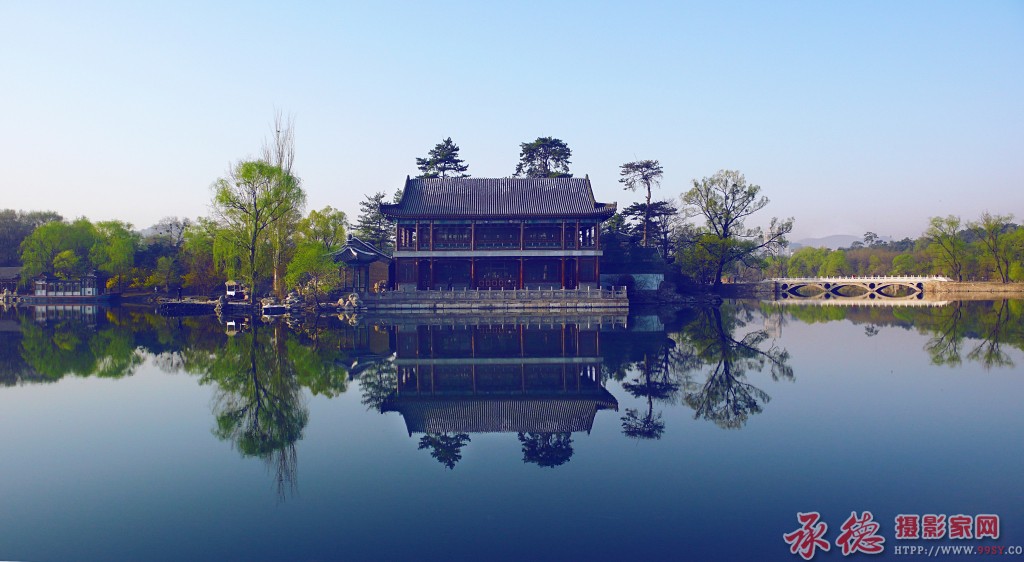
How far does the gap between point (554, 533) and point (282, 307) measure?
36.9 m

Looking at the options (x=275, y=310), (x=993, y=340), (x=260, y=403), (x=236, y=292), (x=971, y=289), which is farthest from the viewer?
(x=971, y=289)

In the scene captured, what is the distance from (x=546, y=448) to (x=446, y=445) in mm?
1781

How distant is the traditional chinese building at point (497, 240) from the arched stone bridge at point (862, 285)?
1229 inches

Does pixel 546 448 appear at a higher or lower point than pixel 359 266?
lower

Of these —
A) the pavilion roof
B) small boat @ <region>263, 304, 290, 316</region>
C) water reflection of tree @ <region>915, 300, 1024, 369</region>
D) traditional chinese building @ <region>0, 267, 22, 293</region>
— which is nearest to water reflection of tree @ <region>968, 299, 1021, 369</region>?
water reflection of tree @ <region>915, 300, 1024, 369</region>

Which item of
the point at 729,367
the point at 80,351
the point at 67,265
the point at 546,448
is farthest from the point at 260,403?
the point at 67,265

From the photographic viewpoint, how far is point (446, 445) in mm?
10625

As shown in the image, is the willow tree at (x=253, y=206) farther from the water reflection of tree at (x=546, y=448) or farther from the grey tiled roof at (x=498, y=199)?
the water reflection of tree at (x=546, y=448)

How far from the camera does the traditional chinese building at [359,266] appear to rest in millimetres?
43219

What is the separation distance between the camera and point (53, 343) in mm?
25047

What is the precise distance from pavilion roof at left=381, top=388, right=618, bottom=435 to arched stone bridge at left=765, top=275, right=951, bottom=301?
56928 millimetres

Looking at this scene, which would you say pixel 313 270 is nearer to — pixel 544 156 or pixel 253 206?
pixel 253 206

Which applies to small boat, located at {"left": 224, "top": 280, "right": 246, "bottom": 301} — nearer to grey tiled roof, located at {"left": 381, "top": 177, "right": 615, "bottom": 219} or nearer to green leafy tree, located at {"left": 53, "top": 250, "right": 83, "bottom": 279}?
grey tiled roof, located at {"left": 381, "top": 177, "right": 615, "bottom": 219}

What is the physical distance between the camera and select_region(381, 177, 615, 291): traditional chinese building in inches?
1718
